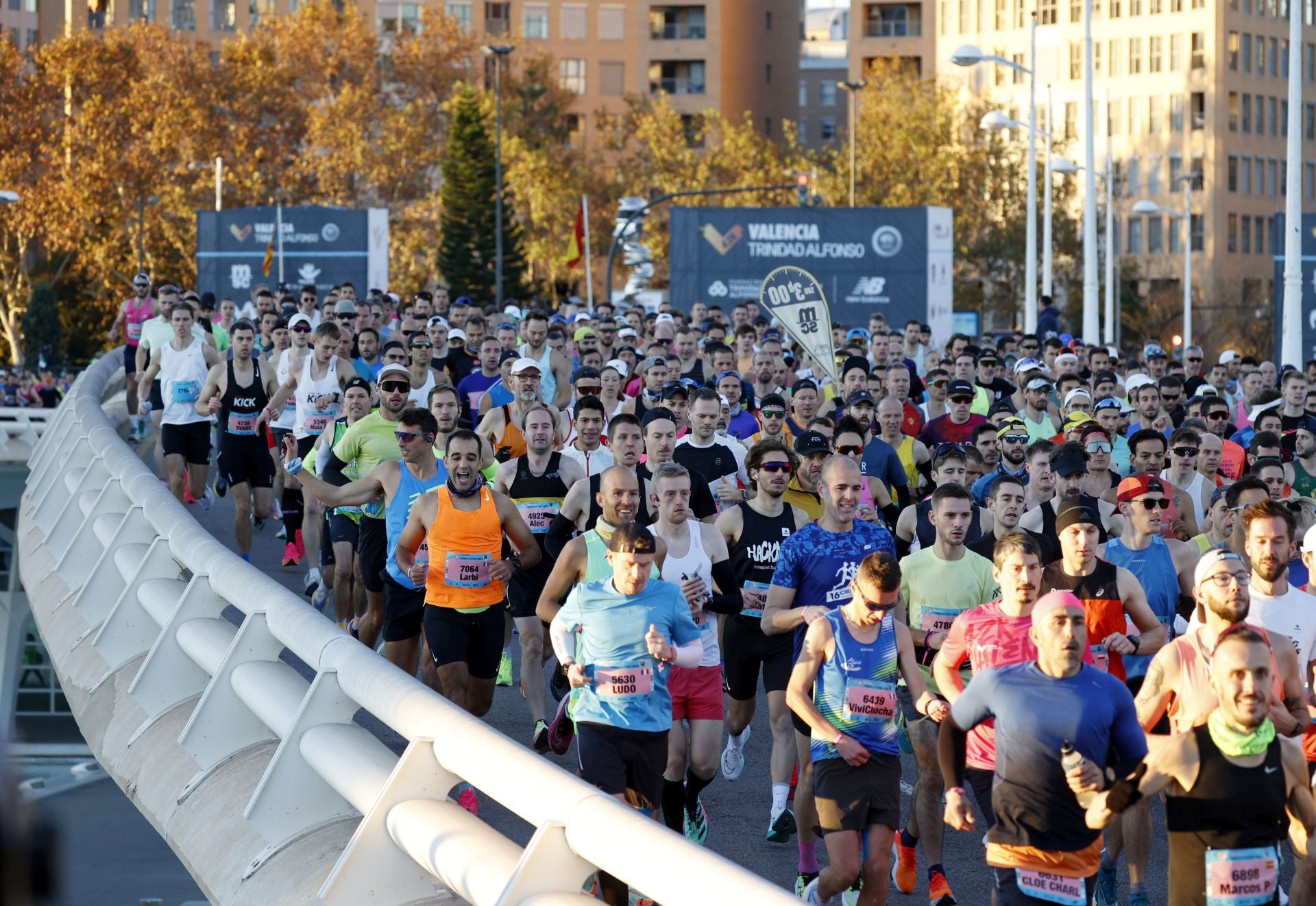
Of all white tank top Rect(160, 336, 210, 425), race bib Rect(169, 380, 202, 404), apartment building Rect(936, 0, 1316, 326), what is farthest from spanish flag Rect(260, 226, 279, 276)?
apartment building Rect(936, 0, 1316, 326)

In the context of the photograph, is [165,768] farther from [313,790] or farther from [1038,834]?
[1038,834]

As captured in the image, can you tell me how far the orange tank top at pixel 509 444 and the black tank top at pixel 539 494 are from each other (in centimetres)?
139

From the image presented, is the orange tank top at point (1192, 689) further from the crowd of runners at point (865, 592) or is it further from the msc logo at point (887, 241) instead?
the msc logo at point (887, 241)

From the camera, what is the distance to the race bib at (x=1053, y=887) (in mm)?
5672

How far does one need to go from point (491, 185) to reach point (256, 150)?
33.6 feet

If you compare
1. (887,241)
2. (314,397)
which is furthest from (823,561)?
(887,241)

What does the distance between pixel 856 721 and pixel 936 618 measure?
141cm

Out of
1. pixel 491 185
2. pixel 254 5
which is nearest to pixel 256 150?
pixel 491 185

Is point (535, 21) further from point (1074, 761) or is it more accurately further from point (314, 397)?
point (1074, 761)

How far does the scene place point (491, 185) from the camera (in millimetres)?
83875

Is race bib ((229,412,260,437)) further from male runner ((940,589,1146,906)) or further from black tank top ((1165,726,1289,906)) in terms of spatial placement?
black tank top ((1165,726,1289,906))

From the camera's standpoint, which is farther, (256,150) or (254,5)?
→ (254,5)

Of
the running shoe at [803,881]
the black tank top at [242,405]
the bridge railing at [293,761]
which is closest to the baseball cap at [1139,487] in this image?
the running shoe at [803,881]

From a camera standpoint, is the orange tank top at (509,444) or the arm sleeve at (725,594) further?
the orange tank top at (509,444)
